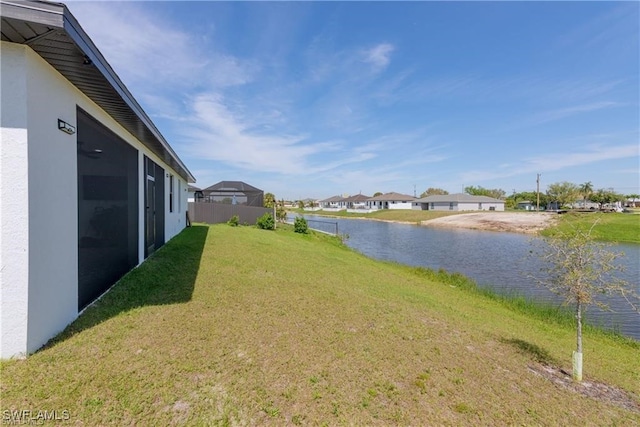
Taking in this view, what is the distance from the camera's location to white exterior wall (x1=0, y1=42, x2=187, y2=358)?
262 centimetres

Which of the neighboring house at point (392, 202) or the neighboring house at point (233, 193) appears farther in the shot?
the neighboring house at point (392, 202)

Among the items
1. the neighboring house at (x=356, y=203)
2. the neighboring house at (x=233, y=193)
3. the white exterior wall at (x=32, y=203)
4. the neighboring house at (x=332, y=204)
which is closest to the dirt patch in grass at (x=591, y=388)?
the white exterior wall at (x=32, y=203)

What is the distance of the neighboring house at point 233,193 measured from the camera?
2355 cm

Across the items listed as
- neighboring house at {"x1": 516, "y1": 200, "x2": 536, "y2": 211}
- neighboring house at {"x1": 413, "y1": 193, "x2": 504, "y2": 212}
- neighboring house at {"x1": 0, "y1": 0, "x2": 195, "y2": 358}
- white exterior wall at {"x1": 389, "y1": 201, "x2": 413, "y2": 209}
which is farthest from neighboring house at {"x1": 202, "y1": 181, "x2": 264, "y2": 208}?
neighboring house at {"x1": 516, "y1": 200, "x2": 536, "y2": 211}

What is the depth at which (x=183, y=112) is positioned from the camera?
44.9 feet

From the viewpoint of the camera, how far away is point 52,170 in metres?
3.07

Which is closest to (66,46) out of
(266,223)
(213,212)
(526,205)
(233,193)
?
(266,223)

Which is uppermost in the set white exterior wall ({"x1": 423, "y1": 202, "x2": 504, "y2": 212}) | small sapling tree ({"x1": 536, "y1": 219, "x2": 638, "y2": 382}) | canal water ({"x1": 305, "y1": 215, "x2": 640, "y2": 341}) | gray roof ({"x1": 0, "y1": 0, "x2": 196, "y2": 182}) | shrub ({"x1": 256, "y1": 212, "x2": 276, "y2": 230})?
gray roof ({"x1": 0, "y1": 0, "x2": 196, "y2": 182})

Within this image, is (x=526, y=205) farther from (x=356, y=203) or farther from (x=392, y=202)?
(x=356, y=203)

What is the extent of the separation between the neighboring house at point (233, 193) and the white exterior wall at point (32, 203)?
67.7 ft

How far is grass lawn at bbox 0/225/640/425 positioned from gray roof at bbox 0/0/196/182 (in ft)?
8.99

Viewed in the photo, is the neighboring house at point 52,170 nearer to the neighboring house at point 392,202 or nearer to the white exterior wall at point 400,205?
the white exterior wall at point 400,205

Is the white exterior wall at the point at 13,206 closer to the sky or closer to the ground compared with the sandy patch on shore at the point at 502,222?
closer to the sky

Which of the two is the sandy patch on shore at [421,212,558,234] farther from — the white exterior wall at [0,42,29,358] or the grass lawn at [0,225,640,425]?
the white exterior wall at [0,42,29,358]
